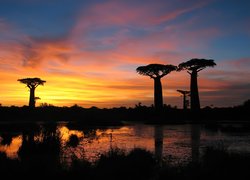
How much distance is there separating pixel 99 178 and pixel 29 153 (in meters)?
6.17

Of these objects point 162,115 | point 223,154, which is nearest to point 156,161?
point 223,154

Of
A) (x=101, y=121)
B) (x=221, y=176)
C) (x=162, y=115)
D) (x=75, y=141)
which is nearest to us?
(x=221, y=176)

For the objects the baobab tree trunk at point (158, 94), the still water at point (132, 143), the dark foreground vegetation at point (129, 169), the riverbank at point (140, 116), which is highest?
the baobab tree trunk at point (158, 94)

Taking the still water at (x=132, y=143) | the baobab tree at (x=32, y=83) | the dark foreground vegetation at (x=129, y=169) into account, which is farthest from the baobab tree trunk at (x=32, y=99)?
the dark foreground vegetation at (x=129, y=169)

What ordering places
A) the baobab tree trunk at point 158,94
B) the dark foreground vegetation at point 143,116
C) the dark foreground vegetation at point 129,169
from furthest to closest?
1. the baobab tree trunk at point 158,94
2. the dark foreground vegetation at point 143,116
3. the dark foreground vegetation at point 129,169

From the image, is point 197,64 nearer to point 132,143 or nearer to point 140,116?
point 140,116

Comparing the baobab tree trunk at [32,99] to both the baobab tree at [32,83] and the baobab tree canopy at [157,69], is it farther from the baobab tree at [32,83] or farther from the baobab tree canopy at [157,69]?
the baobab tree canopy at [157,69]

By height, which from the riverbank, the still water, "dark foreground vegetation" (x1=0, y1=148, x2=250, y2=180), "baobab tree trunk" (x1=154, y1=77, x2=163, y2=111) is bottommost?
"dark foreground vegetation" (x1=0, y1=148, x2=250, y2=180)

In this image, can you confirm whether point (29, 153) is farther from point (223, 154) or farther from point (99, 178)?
point (223, 154)

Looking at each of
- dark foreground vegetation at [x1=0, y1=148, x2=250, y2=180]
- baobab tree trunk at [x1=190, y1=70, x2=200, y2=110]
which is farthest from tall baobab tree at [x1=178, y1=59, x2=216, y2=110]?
dark foreground vegetation at [x1=0, y1=148, x2=250, y2=180]

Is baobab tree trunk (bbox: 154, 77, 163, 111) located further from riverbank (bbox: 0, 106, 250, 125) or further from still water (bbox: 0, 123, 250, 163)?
still water (bbox: 0, 123, 250, 163)

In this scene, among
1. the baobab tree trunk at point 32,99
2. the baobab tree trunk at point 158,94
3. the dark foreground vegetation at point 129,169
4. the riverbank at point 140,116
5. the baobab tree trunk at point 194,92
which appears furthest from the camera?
the baobab tree trunk at point 32,99

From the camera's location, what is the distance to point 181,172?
897 centimetres

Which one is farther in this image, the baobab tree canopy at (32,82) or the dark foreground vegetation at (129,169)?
the baobab tree canopy at (32,82)
